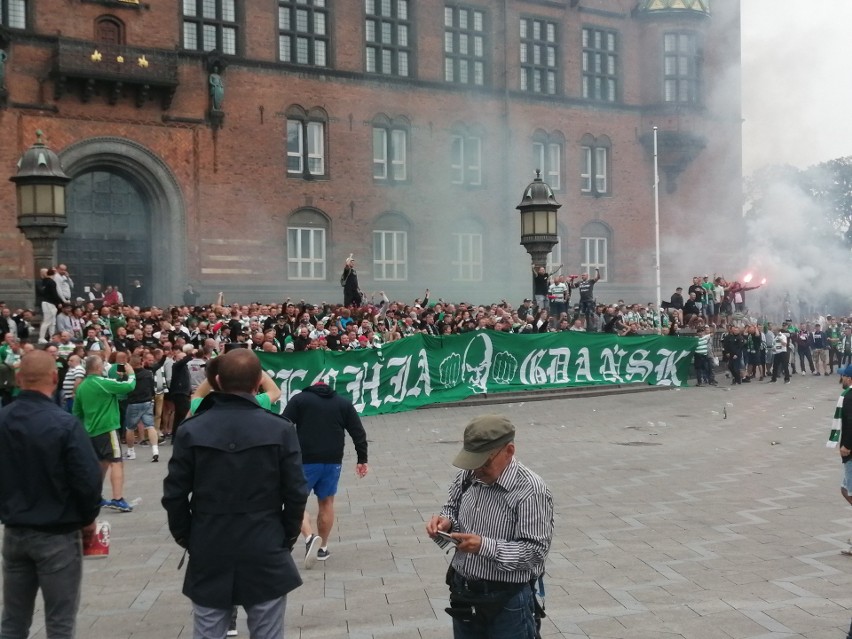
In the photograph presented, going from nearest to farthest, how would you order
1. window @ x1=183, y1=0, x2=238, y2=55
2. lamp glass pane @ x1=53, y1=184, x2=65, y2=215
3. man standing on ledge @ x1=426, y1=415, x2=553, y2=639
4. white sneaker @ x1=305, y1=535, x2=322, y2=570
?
1. man standing on ledge @ x1=426, y1=415, x2=553, y2=639
2. white sneaker @ x1=305, y1=535, x2=322, y2=570
3. lamp glass pane @ x1=53, y1=184, x2=65, y2=215
4. window @ x1=183, y1=0, x2=238, y2=55

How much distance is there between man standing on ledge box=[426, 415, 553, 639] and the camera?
421cm

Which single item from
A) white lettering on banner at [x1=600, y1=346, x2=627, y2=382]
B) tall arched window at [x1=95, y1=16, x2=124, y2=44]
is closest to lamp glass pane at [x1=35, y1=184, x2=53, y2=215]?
white lettering on banner at [x1=600, y1=346, x2=627, y2=382]

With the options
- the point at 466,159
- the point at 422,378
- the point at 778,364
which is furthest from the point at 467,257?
the point at 422,378

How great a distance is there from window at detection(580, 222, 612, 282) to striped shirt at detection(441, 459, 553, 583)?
120 ft

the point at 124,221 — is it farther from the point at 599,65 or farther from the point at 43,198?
the point at 599,65

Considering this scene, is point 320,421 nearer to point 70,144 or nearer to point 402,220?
point 70,144

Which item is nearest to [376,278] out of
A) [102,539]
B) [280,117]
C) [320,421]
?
[280,117]

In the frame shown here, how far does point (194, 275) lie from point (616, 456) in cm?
1957

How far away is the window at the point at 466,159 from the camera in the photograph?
123 feet

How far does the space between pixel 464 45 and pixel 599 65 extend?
670 cm

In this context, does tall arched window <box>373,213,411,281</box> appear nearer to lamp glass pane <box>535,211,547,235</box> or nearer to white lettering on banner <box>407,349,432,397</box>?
white lettering on banner <box>407,349,432,397</box>

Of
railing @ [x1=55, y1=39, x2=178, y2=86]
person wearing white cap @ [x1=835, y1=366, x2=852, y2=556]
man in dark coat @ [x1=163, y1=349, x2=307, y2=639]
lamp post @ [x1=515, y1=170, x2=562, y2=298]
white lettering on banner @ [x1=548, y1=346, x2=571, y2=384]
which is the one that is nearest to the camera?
man in dark coat @ [x1=163, y1=349, x2=307, y2=639]

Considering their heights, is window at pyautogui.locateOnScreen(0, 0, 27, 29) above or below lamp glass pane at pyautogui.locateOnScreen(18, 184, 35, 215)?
above

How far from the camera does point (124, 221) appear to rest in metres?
30.4
